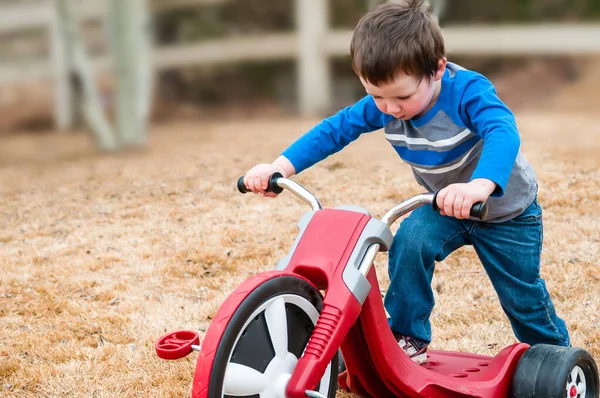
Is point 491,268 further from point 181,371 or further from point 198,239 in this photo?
point 198,239

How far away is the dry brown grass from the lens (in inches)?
134

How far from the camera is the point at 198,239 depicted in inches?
195

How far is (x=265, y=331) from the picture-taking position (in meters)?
2.30

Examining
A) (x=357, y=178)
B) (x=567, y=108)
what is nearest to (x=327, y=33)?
(x=567, y=108)

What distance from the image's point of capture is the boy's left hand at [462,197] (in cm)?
226

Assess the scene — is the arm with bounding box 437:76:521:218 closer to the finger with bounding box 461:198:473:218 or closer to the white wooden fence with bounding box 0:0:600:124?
the finger with bounding box 461:198:473:218

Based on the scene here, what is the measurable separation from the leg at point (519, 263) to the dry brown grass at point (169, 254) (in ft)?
1.97

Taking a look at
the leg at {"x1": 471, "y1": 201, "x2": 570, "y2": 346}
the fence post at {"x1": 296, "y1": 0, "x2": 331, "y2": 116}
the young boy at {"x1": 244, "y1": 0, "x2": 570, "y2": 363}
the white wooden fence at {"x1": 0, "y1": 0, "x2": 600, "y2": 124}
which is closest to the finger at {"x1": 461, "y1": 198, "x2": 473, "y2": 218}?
the young boy at {"x1": 244, "y1": 0, "x2": 570, "y2": 363}

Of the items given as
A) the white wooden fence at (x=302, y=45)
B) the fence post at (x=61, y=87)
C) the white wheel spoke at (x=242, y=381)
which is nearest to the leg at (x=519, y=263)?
the white wheel spoke at (x=242, y=381)

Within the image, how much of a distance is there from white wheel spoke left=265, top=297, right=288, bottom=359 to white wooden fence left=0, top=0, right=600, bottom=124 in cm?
862

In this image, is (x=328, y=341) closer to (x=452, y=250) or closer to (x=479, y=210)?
(x=479, y=210)

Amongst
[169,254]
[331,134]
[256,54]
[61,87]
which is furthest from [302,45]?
[331,134]

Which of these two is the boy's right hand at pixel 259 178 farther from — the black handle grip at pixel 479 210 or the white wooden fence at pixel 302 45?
the white wooden fence at pixel 302 45

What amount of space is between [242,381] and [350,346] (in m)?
0.46
